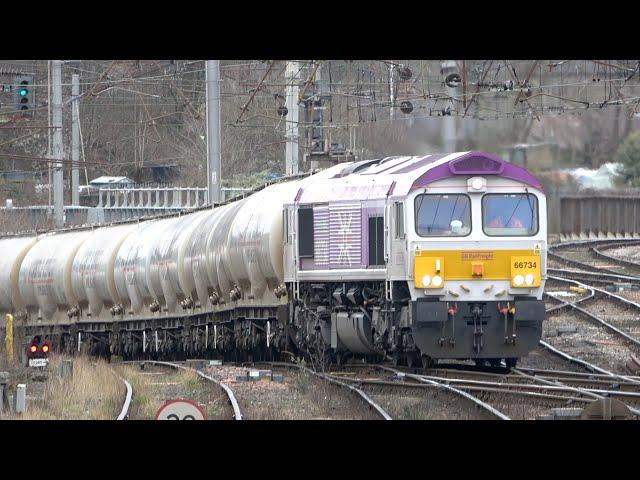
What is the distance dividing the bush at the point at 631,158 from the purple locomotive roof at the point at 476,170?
12.2 metres

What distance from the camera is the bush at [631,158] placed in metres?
32.2

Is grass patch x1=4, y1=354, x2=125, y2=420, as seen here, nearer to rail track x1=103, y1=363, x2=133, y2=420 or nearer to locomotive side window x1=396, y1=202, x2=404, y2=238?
rail track x1=103, y1=363, x2=133, y2=420

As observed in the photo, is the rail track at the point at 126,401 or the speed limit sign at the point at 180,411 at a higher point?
the speed limit sign at the point at 180,411

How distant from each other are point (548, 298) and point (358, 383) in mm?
12254

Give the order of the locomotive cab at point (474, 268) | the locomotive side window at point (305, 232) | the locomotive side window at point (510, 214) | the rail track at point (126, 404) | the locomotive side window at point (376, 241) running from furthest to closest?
the locomotive side window at point (305, 232)
the locomotive side window at point (376, 241)
the locomotive side window at point (510, 214)
the locomotive cab at point (474, 268)
the rail track at point (126, 404)

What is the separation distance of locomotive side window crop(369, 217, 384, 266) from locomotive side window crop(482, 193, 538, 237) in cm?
138

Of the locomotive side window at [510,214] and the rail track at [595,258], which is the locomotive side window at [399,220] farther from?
the rail track at [595,258]

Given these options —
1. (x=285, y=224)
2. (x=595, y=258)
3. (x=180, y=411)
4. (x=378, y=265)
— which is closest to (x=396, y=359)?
(x=378, y=265)

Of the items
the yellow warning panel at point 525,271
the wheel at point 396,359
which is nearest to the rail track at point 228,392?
the wheel at point 396,359

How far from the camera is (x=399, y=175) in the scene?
19.0 meters

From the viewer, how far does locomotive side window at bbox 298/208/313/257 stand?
2036 cm

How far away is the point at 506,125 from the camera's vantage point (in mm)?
23156
